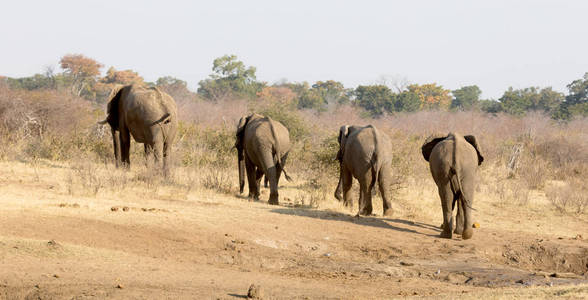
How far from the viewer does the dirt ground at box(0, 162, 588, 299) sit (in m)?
7.62

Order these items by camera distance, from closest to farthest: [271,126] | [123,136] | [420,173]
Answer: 1. [271,126]
2. [123,136]
3. [420,173]

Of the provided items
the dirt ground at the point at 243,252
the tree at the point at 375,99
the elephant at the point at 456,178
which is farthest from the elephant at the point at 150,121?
the tree at the point at 375,99

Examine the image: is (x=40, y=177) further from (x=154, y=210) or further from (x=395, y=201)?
(x=395, y=201)

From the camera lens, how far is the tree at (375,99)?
52.8m

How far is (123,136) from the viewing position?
15.8 meters

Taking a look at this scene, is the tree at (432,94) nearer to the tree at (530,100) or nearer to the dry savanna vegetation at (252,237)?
the tree at (530,100)

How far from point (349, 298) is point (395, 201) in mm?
7780

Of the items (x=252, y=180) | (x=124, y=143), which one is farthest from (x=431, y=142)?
(x=124, y=143)

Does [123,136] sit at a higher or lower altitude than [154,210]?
higher

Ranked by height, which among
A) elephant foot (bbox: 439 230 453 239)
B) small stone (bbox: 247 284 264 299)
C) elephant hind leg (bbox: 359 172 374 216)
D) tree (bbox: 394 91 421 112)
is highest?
tree (bbox: 394 91 421 112)

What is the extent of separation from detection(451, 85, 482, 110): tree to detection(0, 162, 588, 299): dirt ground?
52332 millimetres

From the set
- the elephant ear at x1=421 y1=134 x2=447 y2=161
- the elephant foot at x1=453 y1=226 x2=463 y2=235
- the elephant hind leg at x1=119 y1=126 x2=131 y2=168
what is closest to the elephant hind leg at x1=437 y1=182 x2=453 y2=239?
the elephant foot at x1=453 y1=226 x2=463 y2=235

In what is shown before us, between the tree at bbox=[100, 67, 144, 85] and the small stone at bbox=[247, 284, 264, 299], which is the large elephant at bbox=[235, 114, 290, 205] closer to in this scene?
the small stone at bbox=[247, 284, 264, 299]

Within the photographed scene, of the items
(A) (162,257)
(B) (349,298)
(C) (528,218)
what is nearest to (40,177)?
(A) (162,257)
